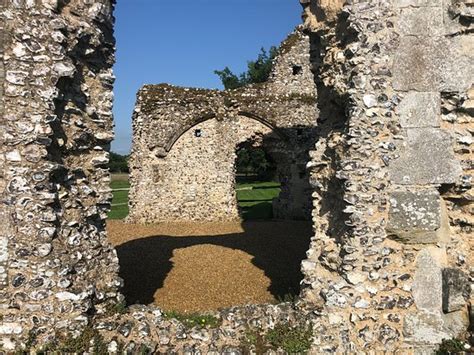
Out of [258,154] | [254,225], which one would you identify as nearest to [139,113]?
[254,225]

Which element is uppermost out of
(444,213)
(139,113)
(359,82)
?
(139,113)

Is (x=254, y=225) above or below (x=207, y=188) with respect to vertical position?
below

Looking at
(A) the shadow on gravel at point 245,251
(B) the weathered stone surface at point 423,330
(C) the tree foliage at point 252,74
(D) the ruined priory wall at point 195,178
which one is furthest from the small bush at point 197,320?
(C) the tree foliage at point 252,74

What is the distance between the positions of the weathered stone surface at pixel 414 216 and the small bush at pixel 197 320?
6.58 ft

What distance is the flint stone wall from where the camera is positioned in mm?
3848

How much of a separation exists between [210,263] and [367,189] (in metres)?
4.27

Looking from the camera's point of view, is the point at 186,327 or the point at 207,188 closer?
the point at 186,327

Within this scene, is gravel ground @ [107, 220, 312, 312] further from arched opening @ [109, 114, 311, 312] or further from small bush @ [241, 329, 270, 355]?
small bush @ [241, 329, 270, 355]

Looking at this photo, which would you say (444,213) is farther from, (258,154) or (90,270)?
(258,154)

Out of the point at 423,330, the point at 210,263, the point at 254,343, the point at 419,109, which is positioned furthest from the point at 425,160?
the point at 210,263

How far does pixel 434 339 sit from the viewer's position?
13.2 ft

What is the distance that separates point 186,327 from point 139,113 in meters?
10.3

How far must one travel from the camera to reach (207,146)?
13.5m

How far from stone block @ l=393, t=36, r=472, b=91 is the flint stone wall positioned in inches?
0.4
